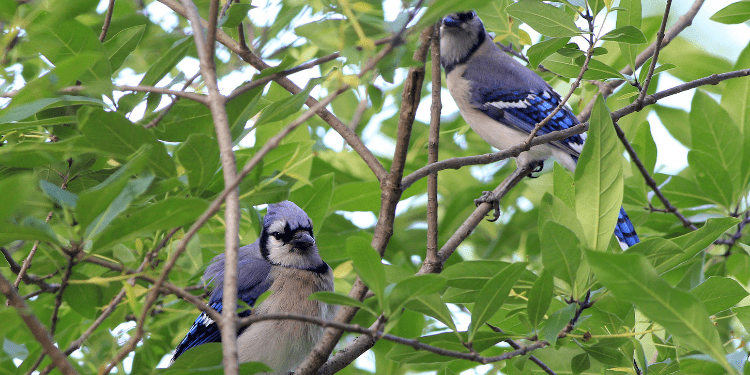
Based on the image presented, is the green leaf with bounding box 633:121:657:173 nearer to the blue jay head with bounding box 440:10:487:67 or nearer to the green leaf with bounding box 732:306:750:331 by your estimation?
the green leaf with bounding box 732:306:750:331

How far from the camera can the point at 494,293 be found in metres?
1.06

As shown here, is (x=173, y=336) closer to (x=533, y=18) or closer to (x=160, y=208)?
(x=160, y=208)

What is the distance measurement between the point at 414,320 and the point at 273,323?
43cm

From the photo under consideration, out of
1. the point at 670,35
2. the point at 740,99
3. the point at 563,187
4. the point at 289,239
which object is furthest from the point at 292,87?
the point at 740,99

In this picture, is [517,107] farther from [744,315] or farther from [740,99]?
[744,315]

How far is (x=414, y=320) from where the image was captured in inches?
75.5

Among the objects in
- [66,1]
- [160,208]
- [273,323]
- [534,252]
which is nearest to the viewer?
[160,208]

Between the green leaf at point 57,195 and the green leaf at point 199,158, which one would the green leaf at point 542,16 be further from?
the green leaf at point 57,195

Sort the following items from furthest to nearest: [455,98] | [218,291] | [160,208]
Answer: [455,98] → [218,291] → [160,208]

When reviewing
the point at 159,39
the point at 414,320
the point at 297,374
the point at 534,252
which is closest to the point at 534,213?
the point at 534,252

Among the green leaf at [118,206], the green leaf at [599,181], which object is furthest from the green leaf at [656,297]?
the green leaf at [118,206]

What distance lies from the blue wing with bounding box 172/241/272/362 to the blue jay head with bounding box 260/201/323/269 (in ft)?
0.21

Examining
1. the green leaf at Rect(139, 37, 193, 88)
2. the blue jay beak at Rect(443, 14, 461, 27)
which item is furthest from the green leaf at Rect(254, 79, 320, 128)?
the blue jay beak at Rect(443, 14, 461, 27)

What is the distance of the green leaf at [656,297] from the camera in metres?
0.89
